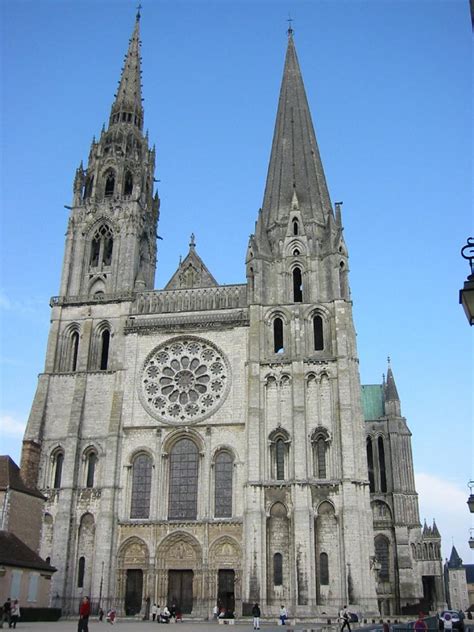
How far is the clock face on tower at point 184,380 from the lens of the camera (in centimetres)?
3756

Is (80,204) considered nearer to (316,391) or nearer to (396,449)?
(316,391)

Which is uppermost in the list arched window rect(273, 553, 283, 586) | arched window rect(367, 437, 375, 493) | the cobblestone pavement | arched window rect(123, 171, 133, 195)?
arched window rect(123, 171, 133, 195)

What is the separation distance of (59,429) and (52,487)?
3210mm

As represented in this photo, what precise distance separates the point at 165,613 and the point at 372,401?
23.0 metres

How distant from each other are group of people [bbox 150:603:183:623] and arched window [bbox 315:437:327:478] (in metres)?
9.61

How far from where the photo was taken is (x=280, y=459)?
35500 millimetres

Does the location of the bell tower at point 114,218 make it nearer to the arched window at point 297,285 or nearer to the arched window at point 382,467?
the arched window at point 297,285

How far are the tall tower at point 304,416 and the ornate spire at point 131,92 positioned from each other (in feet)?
45.0

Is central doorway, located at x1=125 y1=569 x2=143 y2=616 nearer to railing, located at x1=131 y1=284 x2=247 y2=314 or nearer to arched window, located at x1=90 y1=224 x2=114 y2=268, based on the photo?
railing, located at x1=131 y1=284 x2=247 y2=314

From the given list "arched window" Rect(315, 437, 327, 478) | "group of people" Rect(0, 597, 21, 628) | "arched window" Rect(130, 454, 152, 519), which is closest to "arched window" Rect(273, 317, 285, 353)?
"arched window" Rect(315, 437, 327, 478)

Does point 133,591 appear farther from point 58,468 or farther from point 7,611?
point 7,611

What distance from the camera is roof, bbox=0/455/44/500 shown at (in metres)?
31.5

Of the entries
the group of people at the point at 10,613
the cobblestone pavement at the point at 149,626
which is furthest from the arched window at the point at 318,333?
the group of people at the point at 10,613

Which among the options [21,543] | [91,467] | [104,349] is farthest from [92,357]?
[21,543]
